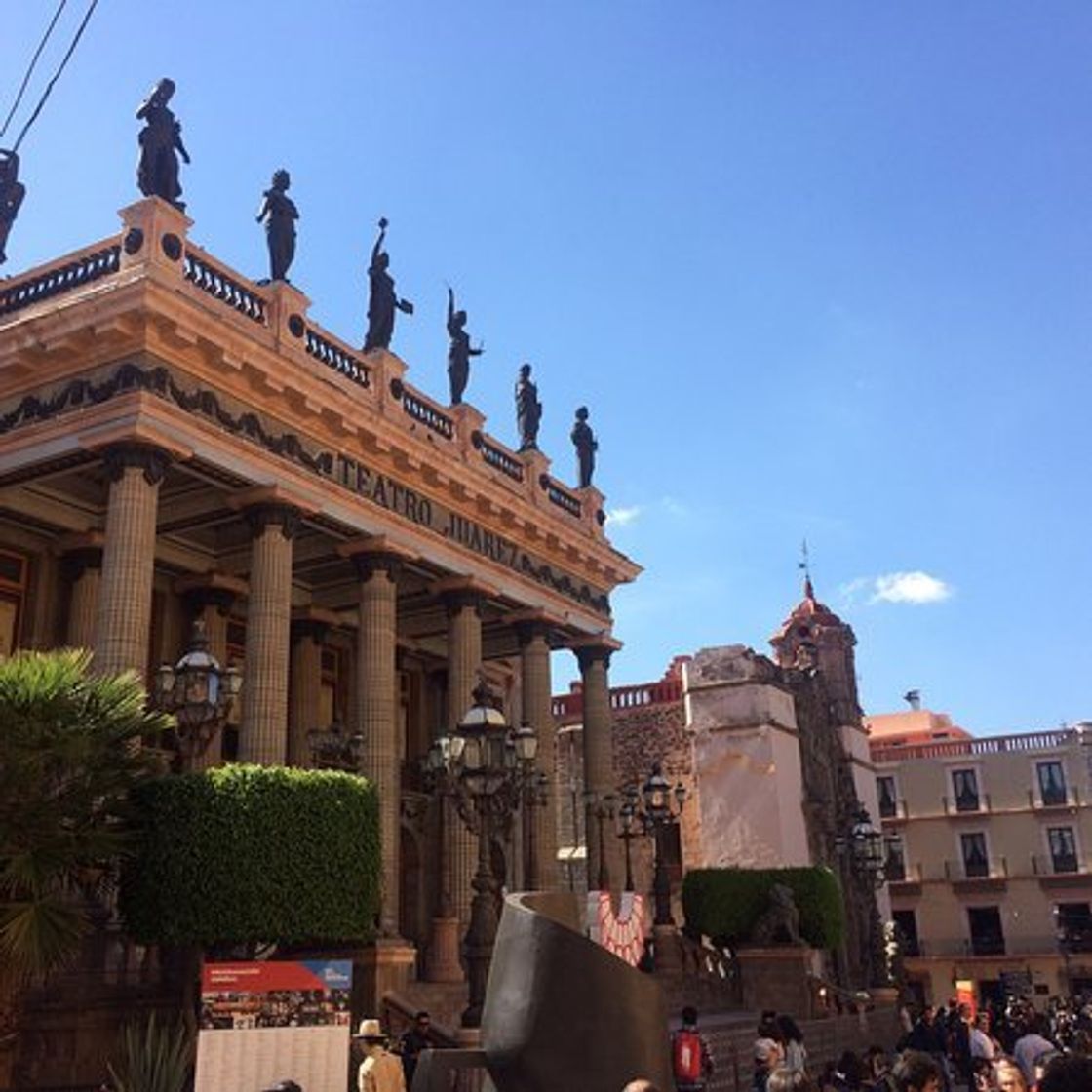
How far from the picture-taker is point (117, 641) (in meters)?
15.9

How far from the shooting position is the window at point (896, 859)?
5147 cm

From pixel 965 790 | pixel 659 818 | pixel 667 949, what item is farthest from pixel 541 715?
pixel 965 790

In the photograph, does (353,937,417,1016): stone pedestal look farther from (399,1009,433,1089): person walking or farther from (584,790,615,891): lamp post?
(584,790,615,891): lamp post

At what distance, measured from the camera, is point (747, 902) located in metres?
26.1

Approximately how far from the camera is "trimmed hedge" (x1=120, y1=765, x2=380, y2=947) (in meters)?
12.6

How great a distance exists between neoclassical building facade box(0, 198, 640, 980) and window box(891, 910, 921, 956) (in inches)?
1152

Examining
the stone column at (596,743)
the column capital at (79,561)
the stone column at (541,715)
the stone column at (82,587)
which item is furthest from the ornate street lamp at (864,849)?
the column capital at (79,561)

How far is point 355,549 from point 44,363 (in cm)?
591

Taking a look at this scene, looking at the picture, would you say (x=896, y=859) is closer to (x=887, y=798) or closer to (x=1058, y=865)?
(x=887, y=798)

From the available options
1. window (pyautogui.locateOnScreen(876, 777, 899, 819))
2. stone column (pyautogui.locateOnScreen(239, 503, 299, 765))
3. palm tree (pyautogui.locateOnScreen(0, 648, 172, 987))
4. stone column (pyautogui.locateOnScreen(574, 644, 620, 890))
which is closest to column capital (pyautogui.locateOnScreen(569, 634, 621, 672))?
stone column (pyautogui.locateOnScreen(574, 644, 620, 890))

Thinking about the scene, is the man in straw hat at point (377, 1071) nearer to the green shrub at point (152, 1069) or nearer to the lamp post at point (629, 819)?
the green shrub at point (152, 1069)

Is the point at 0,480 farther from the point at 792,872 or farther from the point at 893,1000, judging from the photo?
the point at 893,1000

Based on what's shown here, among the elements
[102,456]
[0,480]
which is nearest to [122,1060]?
[102,456]

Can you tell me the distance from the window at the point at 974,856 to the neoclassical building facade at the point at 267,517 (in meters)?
29.4
